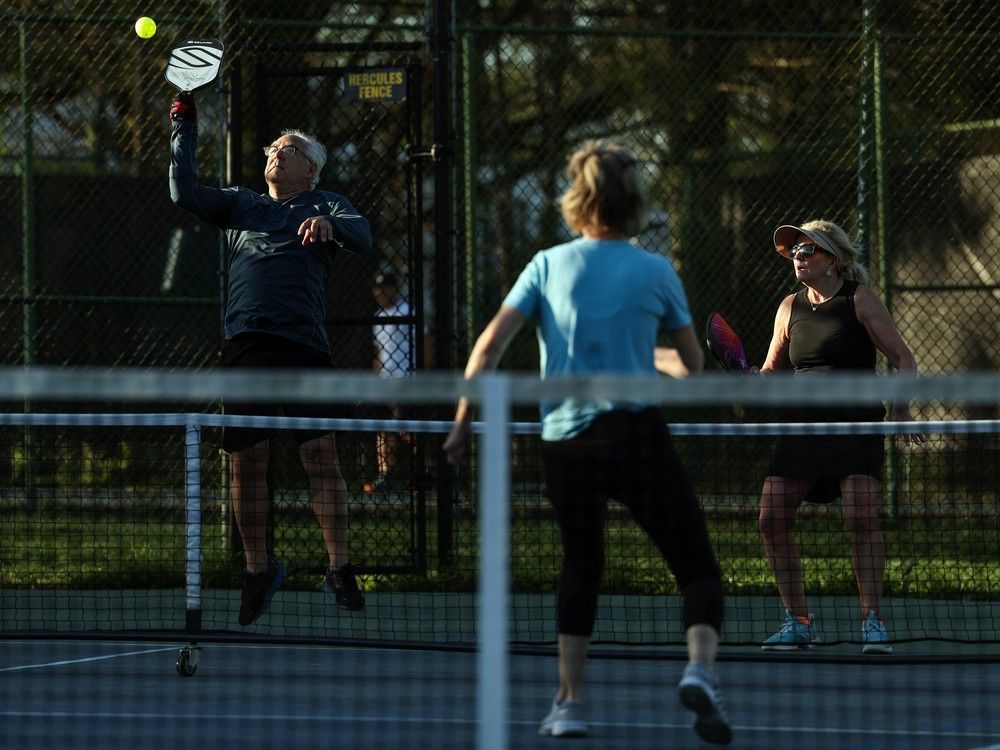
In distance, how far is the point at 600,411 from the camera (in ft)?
16.2

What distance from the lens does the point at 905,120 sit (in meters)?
11.0

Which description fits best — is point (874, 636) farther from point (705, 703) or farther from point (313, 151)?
point (313, 151)

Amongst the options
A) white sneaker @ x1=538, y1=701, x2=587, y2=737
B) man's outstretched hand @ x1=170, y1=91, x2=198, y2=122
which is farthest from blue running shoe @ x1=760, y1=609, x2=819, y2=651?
man's outstretched hand @ x1=170, y1=91, x2=198, y2=122

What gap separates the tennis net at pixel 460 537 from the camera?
4.14m

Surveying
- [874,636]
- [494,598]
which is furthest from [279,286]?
[494,598]

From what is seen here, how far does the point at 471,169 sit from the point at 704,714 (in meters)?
5.79

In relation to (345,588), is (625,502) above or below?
above

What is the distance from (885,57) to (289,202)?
4.72 m

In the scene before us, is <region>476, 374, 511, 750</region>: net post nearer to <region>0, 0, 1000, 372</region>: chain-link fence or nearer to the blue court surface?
the blue court surface

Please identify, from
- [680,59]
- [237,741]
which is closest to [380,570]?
[237,741]

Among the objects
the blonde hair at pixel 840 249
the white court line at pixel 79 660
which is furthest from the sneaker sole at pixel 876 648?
the white court line at pixel 79 660

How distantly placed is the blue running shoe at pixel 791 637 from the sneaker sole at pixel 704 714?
7.16 feet

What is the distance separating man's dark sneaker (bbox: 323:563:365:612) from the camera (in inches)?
285

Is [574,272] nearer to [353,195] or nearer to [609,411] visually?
[609,411]
